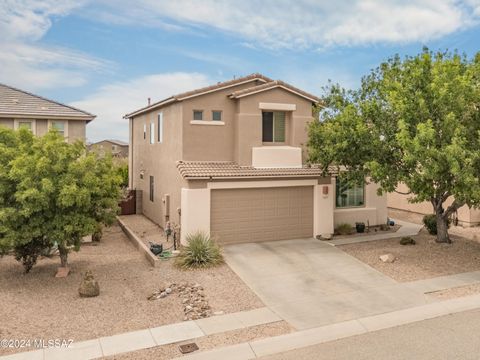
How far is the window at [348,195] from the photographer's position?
801 inches

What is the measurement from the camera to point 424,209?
1009 inches

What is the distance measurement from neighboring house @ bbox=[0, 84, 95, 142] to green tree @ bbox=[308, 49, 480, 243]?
11771 millimetres

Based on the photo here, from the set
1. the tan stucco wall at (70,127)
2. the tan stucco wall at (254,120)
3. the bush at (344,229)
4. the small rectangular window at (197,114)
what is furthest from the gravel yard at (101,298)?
the bush at (344,229)

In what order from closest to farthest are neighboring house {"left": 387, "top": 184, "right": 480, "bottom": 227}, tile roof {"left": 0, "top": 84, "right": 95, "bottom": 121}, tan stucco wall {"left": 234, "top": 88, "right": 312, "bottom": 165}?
tan stucco wall {"left": 234, "top": 88, "right": 312, "bottom": 165} → tile roof {"left": 0, "top": 84, "right": 95, "bottom": 121} → neighboring house {"left": 387, "top": 184, "right": 480, "bottom": 227}

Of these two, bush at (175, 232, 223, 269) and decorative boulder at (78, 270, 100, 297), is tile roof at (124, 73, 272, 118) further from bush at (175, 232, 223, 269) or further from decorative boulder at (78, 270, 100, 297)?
decorative boulder at (78, 270, 100, 297)

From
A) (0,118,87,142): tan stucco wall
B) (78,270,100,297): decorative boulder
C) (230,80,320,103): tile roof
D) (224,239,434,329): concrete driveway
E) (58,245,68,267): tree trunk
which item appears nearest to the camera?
(224,239,434,329): concrete driveway

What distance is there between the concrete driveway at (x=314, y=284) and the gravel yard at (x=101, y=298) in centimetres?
79

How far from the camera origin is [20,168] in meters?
12.3

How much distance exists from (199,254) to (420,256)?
8504mm

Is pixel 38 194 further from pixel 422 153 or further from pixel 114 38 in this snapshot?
pixel 422 153

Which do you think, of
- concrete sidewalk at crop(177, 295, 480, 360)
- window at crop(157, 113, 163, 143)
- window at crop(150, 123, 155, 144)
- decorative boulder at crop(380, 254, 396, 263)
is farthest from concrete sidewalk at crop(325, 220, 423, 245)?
window at crop(150, 123, 155, 144)

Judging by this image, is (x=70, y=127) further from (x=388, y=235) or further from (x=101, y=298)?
(x=388, y=235)

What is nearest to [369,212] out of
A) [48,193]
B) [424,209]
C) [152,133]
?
[424,209]

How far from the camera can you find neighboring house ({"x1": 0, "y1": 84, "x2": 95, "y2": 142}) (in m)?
19.7
